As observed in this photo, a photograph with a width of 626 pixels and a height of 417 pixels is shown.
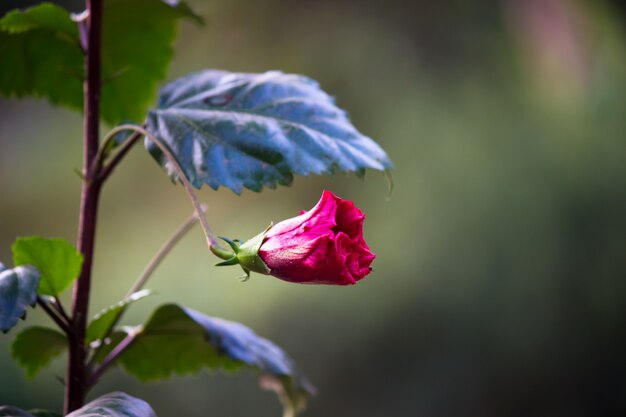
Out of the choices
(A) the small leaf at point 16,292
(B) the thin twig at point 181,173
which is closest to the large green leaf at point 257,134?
(B) the thin twig at point 181,173

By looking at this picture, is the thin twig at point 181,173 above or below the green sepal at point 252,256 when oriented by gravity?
above

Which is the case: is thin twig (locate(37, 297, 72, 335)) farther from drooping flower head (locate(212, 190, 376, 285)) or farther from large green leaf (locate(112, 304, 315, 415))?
drooping flower head (locate(212, 190, 376, 285))

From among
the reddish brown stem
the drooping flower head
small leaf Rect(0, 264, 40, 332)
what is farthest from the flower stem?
the drooping flower head

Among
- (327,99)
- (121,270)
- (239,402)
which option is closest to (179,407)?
(239,402)

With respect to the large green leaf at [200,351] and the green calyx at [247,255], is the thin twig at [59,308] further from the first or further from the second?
the green calyx at [247,255]

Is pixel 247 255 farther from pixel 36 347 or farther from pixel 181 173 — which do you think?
pixel 36 347

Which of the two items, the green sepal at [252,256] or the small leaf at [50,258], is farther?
the small leaf at [50,258]

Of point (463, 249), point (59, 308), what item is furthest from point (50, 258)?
point (463, 249)
